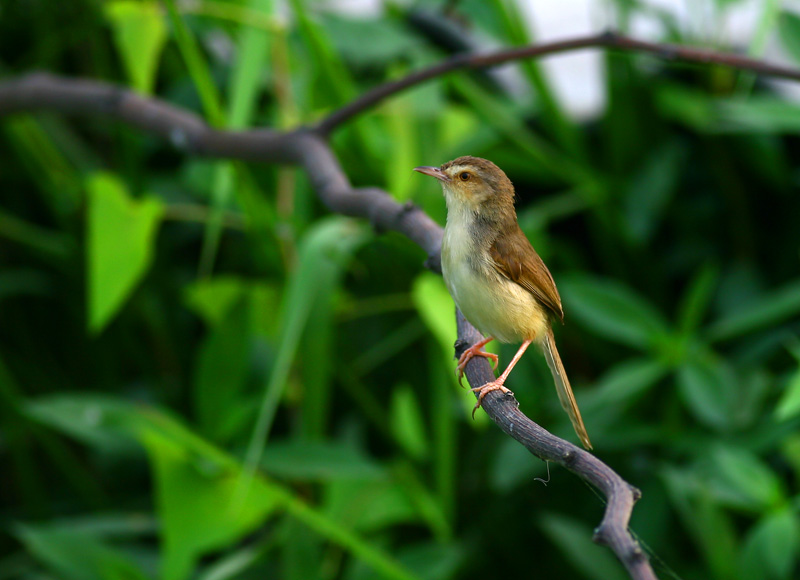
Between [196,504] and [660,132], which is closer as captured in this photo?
[196,504]

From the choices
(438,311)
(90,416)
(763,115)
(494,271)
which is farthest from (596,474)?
(763,115)

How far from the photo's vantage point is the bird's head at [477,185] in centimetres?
191

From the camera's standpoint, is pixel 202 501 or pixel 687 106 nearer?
pixel 202 501

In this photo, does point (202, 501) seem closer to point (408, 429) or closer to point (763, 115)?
point (408, 429)

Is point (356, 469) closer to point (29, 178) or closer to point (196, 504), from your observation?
point (196, 504)

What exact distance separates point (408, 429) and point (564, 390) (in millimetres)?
1339

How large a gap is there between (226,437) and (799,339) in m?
2.06

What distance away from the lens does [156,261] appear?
12.5 feet

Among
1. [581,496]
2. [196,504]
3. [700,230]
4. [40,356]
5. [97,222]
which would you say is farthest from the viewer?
[40,356]

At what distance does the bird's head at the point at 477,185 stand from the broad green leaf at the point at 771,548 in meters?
1.19

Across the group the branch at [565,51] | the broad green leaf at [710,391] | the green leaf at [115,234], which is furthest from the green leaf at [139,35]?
the broad green leaf at [710,391]

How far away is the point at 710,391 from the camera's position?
2752 mm

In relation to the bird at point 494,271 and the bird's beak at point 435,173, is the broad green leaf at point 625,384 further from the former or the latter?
the bird's beak at point 435,173

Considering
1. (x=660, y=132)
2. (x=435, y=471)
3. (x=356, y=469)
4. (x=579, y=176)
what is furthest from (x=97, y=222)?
(x=660, y=132)
